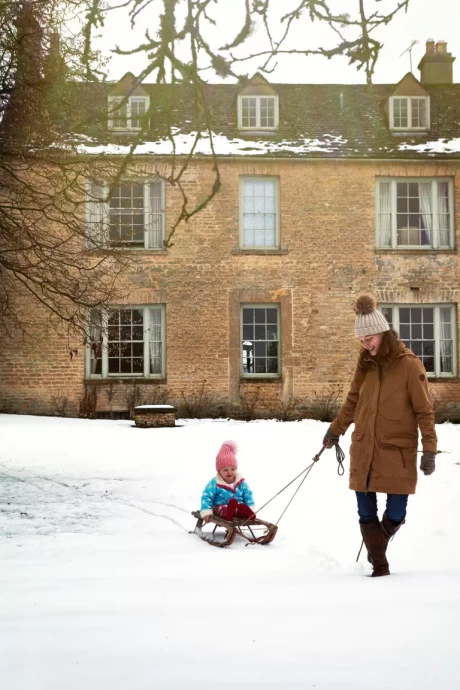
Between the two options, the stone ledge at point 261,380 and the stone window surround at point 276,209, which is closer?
the stone ledge at point 261,380

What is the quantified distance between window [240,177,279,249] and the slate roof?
31.5 inches

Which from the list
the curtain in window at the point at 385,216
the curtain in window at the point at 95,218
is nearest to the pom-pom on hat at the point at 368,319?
the curtain in window at the point at 95,218

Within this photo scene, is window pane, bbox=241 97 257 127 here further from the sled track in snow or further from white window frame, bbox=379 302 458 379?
the sled track in snow

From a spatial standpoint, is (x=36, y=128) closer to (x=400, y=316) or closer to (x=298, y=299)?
(x=298, y=299)

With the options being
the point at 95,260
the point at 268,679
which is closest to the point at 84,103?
the point at 95,260

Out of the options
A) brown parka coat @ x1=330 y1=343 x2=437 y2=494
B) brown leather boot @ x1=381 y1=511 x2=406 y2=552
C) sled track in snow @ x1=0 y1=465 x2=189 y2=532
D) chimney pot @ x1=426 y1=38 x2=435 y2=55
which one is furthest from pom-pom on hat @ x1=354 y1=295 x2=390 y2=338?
chimney pot @ x1=426 y1=38 x2=435 y2=55

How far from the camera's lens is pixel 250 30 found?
3902mm

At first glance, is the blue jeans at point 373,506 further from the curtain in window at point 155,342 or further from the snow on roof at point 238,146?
the snow on roof at point 238,146

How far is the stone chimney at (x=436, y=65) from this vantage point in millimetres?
22109

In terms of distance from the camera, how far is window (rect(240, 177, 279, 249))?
779 inches

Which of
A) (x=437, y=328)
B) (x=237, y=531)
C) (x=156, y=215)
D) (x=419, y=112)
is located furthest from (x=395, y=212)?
(x=237, y=531)

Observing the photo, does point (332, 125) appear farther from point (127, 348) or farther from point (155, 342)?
point (127, 348)

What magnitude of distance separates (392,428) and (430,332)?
1460 centimetres

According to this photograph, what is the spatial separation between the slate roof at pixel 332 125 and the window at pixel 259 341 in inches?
150
